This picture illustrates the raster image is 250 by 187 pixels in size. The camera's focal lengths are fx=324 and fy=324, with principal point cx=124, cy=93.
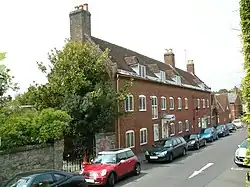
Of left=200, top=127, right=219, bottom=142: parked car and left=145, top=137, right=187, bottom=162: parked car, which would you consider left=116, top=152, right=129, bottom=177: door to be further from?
left=200, top=127, right=219, bottom=142: parked car

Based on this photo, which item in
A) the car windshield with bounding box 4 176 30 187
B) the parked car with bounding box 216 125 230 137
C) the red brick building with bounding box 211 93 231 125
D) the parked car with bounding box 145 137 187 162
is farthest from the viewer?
the red brick building with bounding box 211 93 231 125

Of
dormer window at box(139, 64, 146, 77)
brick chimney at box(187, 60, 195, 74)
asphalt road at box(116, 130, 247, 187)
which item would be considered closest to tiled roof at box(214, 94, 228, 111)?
brick chimney at box(187, 60, 195, 74)

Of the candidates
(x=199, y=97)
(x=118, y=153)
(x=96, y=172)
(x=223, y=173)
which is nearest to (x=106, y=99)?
(x=118, y=153)

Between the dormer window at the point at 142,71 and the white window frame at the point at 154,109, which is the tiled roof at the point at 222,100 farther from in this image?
the dormer window at the point at 142,71

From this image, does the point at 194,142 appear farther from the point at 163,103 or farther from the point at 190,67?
the point at 190,67

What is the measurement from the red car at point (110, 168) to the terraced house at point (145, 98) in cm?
774

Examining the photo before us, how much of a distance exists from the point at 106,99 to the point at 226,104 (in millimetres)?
61438

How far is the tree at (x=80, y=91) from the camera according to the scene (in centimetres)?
2142

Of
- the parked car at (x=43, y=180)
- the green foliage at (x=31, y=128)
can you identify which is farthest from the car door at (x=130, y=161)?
the parked car at (x=43, y=180)

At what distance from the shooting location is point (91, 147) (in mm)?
22922

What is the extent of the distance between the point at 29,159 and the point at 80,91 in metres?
7.40

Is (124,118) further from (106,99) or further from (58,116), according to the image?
(58,116)

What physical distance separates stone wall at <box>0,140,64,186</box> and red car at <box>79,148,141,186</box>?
2.00 m

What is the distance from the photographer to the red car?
49.7 ft
